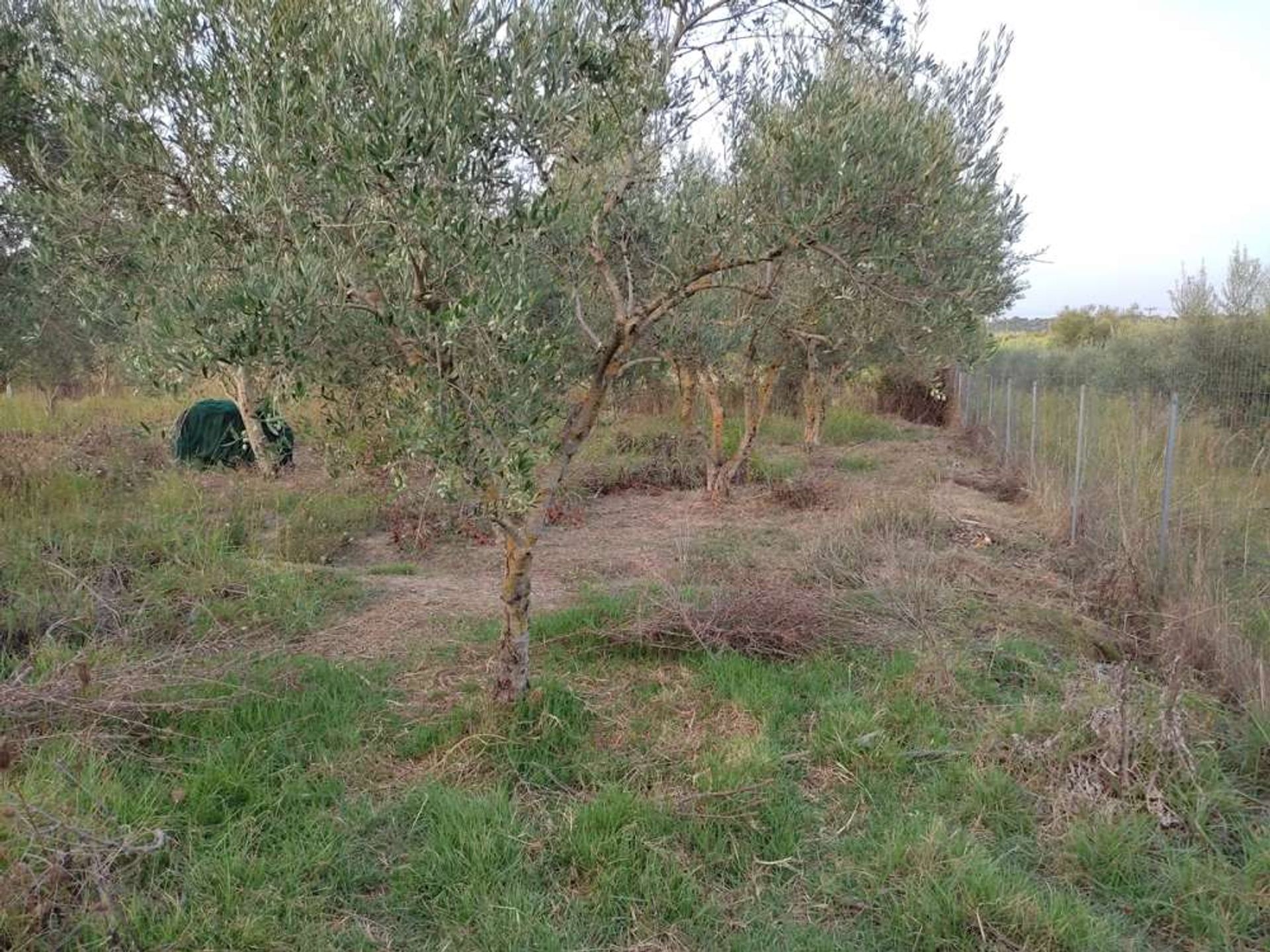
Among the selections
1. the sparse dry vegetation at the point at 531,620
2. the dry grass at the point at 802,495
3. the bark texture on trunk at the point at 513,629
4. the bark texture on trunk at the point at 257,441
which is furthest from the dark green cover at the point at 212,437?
the bark texture on trunk at the point at 513,629

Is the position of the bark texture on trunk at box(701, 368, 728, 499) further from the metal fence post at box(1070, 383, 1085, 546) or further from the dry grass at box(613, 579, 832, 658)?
the dry grass at box(613, 579, 832, 658)

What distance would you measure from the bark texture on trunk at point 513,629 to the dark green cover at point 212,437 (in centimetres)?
880

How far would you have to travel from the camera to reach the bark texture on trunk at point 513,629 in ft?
14.6

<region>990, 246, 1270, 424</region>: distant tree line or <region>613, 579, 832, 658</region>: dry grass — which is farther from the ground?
<region>990, 246, 1270, 424</region>: distant tree line

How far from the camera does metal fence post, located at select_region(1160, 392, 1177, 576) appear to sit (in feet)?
20.4

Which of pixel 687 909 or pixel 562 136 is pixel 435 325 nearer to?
pixel 562 136

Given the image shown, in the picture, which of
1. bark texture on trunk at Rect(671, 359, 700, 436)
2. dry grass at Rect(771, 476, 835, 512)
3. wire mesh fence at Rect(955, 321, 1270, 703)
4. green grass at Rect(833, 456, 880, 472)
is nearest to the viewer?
wire mesh fence at Rect(955, 321, 1270, 703)

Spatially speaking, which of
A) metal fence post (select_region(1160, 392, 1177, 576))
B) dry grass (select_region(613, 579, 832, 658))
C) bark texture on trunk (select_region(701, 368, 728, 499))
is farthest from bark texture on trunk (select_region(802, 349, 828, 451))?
dry grass (select_region(613, 579, 832, 658))

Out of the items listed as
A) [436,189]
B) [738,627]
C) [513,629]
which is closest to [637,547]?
[738,627]

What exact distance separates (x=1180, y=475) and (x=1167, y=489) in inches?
42.1

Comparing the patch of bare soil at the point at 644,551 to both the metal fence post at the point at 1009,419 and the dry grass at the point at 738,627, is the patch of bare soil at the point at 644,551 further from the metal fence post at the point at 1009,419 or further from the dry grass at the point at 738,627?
the metal fence post at the point at 1009,419

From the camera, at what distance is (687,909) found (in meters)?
3.06

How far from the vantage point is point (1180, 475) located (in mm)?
7105

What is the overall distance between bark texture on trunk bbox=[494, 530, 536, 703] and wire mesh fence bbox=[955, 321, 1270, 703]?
382 cm
